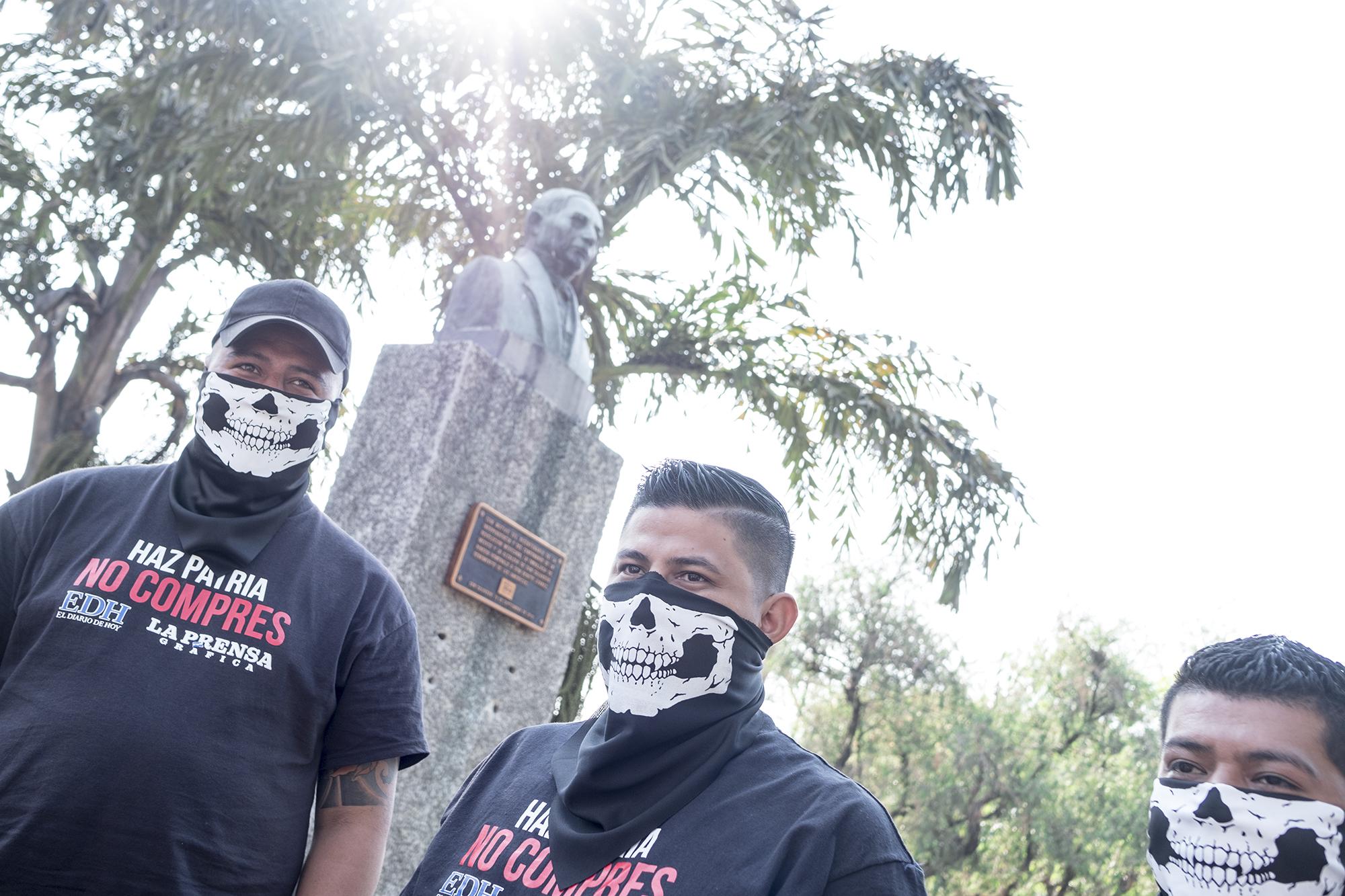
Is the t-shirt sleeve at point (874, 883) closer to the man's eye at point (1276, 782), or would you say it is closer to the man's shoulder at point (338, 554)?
the man's eye at point (1276, 782)

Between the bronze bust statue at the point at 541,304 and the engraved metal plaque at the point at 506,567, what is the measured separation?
0.77m

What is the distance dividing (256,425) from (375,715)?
0.61 m

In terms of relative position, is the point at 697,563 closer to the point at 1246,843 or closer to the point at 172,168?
the point at 1246,843

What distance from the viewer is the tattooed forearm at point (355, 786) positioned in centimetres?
234

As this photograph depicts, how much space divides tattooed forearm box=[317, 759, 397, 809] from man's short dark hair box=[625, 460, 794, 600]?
2.33ft

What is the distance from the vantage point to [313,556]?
243 centimetres

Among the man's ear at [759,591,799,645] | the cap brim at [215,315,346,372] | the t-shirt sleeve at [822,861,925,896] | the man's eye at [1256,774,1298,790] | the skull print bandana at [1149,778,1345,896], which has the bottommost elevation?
the t-shirt sleeve at [822,861,925,896]

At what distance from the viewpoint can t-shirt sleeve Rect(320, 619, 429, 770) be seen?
232 centimetres

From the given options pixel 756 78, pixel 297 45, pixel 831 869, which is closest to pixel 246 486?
pixel 831 869

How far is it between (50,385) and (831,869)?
12.6 m

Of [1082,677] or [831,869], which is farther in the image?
[1082,677]

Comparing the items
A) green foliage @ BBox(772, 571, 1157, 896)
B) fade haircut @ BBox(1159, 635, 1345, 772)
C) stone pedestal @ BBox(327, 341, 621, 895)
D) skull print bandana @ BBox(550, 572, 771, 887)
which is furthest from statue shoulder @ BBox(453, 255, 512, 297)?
green foliage @ BBox(772, 571, 1157, 896)

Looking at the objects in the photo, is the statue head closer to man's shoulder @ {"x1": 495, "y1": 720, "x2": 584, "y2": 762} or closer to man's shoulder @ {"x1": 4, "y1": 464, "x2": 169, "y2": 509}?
man's shoulder @ {"x1": 4, "y1": 464, "x2": 169, "y2": 509}

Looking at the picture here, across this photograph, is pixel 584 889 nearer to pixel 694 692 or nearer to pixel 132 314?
pixel 694 692
